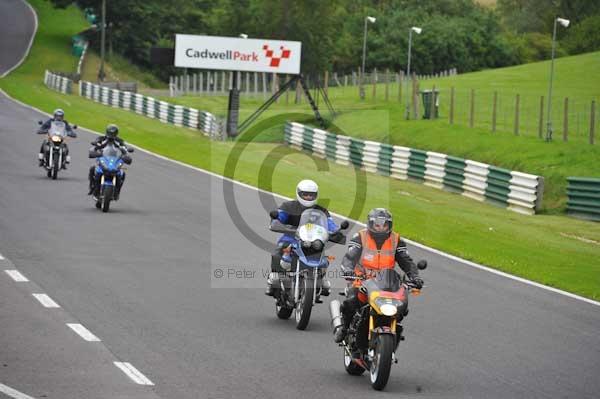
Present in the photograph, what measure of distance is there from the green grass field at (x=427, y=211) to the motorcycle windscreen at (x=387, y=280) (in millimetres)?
7418

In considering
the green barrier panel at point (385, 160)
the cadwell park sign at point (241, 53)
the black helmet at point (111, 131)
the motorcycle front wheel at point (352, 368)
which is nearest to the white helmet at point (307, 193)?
the motorcycle front wheel at point (352, 368)

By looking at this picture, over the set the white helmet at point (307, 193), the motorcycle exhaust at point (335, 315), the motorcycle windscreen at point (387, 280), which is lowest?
the motorcycle exhaust at point (335, 315)

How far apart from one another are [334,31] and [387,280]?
362ft

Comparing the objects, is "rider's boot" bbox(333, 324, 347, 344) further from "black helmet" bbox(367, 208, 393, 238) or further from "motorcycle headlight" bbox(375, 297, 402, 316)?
"motorcycle headlight" bbox(375, 297, 402, 316)

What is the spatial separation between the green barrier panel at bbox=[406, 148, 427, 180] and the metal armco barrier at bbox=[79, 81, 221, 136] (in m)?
16.0

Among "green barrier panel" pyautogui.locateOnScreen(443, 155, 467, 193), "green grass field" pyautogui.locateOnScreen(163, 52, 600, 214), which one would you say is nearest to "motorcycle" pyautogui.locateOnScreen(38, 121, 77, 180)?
"green barrier panel" pyautogui.locateOnScreen(443, 155, 467, 193)

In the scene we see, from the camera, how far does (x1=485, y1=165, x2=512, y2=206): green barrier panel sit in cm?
3369

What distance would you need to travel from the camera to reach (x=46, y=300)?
15148mm

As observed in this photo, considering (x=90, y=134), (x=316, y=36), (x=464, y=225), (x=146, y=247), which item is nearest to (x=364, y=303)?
(x=146, y=247)

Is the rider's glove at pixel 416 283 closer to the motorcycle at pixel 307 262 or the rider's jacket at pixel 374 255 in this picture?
the rider's jacket at pixel 374 255

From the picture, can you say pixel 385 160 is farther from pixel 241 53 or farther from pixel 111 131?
pixel 111 131

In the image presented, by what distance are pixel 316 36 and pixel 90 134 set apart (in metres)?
69.3

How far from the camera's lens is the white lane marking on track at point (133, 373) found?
36.3 feet

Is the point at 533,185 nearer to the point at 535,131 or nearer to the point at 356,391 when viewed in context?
the point at 535,131
